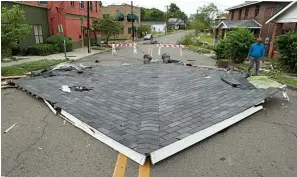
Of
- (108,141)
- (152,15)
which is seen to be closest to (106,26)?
(108,141)

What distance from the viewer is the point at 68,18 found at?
2089 centimetres

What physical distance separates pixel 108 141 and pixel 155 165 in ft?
3.08

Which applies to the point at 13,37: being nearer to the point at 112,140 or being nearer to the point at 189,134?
the point at 112,140

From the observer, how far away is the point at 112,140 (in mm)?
3477

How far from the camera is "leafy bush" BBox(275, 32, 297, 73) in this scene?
10406 millimetres

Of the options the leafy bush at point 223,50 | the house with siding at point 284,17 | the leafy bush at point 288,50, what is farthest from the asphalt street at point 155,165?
the house with siding at point 284,17

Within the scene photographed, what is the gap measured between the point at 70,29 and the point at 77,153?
20753 millimetres

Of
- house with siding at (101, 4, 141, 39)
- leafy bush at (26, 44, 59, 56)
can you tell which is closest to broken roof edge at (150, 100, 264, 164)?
leafy bush at (26, 44, 59, 56)

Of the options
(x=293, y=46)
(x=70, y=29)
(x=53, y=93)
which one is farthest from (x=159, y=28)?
(x=53, y=93)

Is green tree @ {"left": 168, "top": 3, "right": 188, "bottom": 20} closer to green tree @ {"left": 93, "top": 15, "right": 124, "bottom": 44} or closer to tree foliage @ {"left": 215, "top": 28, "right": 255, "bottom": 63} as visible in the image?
green tree @ {"left": 93, "top": 15, "right": 124, "bottom": 44}

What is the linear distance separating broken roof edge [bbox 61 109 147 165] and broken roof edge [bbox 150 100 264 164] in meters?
0.20

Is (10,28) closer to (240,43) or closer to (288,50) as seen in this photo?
(240,43)

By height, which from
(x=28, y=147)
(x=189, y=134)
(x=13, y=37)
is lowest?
(x=28, y=147)

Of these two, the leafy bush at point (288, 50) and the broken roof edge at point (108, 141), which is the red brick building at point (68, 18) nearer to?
the broken roof edge at point (108, 141)
